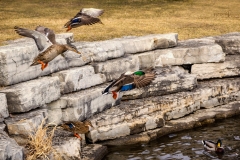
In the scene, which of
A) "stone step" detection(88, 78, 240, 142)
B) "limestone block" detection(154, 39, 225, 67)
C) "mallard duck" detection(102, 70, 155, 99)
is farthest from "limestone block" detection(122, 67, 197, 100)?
"mallard duck" detection(102, 70, 155, 99)

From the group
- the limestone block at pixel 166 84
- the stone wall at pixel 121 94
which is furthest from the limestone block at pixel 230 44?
the limestone block at pixel 166 84

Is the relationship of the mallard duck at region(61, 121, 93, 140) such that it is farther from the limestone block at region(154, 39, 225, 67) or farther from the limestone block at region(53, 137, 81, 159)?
the limestone block at region(154, 39, 225, 67)

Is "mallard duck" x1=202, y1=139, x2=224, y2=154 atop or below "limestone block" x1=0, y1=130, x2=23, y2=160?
below

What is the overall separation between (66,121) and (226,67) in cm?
505

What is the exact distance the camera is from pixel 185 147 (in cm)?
1130

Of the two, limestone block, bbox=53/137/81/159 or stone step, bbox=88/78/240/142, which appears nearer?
limestone block, bbox=53/137/81/159

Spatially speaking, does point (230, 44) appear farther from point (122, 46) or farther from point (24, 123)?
point (24, 123)

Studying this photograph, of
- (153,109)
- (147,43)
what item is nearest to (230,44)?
(147,43)

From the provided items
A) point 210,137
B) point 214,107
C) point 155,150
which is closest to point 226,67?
point 214,107

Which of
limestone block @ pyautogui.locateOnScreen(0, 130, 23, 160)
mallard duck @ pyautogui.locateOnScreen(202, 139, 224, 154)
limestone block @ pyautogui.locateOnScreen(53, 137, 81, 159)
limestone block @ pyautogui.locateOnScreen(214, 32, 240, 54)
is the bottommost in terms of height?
mallard duck @ pyautogui.locateOnScreen(202, 139, 224, 154)

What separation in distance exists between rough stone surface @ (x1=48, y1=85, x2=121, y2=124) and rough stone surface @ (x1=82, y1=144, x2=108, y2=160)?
606 mm

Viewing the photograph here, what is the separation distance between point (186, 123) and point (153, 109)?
804 millimetres

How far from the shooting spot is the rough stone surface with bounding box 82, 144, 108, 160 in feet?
34.1

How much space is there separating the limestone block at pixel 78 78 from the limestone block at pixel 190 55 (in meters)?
2.19
